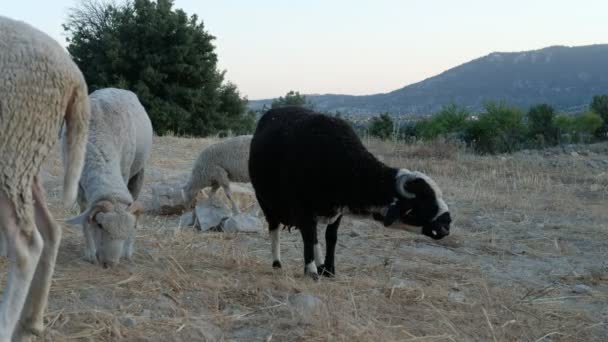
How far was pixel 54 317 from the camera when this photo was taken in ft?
13.6

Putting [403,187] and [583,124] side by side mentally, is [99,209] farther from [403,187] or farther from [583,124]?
[583,124]

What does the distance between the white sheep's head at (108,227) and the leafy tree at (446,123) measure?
33872 millimetres

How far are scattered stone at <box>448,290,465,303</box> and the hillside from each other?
105575mm

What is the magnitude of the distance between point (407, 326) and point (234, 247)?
3.23m

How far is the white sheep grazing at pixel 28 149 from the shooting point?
3320mm

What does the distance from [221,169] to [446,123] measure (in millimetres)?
31745

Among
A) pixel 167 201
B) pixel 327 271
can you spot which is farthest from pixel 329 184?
pixel 167 201

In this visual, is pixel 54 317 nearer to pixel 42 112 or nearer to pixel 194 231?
pixel 42 112

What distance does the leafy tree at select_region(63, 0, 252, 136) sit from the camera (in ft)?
99.7

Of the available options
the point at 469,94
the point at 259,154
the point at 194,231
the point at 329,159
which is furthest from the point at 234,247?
the point at 469,94

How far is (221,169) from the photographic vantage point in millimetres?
10195

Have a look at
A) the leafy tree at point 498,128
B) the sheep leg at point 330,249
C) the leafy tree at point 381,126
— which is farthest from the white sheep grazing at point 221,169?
the leafy tree at point 381,126

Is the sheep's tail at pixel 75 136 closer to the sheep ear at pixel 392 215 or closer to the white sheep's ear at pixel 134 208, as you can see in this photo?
the white sheep's ear at pixel 134 208

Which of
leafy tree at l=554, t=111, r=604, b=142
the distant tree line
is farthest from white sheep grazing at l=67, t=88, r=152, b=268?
leafy tree at l=554, t=111, r=604, b=142
